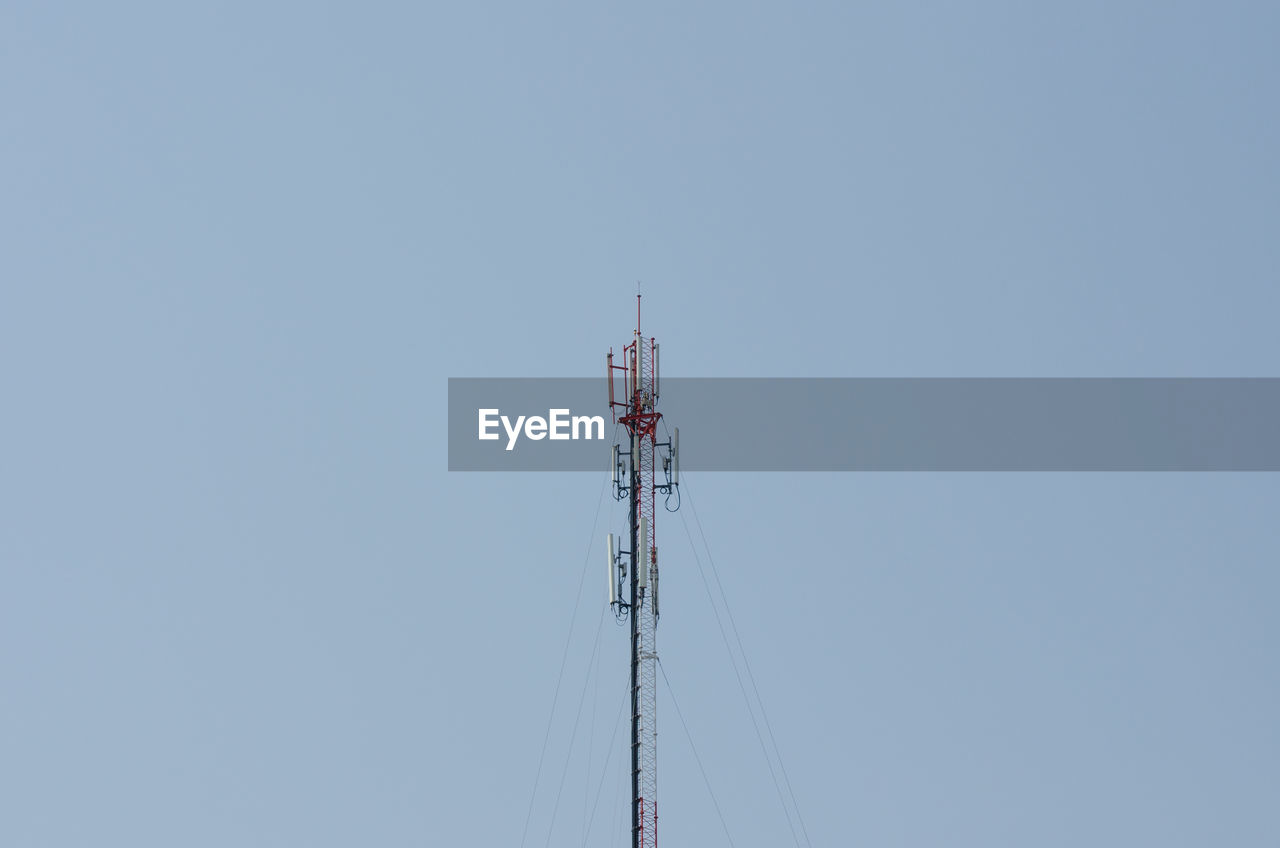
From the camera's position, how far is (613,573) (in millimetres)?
104688

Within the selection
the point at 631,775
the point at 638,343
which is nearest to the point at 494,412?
the point at 638,343

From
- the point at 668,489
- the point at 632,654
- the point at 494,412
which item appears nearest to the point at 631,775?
the point at 632,654

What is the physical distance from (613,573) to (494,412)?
16.3m

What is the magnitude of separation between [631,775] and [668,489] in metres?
12.7

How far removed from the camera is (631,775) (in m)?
102

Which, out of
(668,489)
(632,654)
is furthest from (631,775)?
(668,489)

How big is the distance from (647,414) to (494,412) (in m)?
13.4

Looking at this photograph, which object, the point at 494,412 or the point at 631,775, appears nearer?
the point at 631,775

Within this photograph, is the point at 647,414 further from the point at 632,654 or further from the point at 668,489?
the point at 632,654

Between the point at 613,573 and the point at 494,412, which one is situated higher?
the point at 494,412

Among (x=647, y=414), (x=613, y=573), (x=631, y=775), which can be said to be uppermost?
(x=647, y=414)

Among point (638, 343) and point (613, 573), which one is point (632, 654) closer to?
point (613, 573)

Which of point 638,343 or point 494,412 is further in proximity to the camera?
point 494,412

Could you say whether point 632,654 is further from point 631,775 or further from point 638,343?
point 638,343
